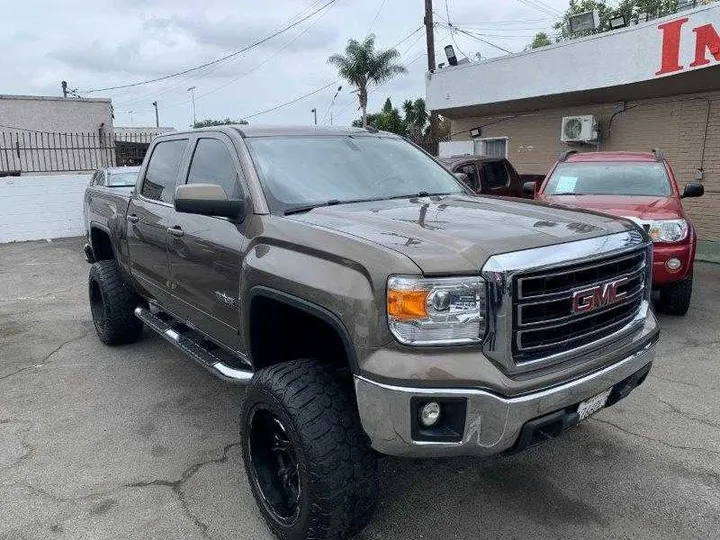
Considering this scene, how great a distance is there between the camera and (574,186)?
24.6 feet

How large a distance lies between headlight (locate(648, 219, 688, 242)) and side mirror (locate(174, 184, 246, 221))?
178 inches

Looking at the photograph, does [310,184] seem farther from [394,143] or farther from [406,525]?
[406,525]

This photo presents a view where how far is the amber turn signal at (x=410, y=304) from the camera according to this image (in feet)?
7.38

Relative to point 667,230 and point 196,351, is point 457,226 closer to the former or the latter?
point 196,351

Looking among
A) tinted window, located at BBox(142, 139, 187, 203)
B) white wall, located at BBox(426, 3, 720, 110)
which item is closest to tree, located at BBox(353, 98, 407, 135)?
white wall, located at BBox(426, 3, 720, 110)

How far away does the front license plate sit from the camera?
256cm

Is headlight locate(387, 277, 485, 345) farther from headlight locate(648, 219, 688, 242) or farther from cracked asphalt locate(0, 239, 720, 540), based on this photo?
headlight locate(648, 219, 688, 242)

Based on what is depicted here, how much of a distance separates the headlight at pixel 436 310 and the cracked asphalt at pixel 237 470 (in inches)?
44.1

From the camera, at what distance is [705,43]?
944cm

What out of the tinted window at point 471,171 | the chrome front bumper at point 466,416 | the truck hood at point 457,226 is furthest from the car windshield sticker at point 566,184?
the chrome front bumper at point 466,416

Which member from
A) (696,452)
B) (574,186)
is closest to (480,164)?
(574,186)

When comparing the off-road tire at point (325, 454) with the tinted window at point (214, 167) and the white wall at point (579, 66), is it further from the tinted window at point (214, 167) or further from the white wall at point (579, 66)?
the white wall at point (579, 66)

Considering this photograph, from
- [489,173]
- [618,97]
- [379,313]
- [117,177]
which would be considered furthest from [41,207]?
[379,313]

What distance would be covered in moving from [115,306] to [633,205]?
5.38 m
